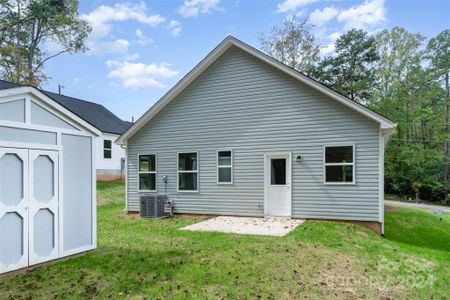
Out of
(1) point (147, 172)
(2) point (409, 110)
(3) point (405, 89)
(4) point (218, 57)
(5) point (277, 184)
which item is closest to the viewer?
(5) point (277, 184)

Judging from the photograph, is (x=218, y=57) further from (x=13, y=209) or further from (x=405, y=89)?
(x=405, y=89)

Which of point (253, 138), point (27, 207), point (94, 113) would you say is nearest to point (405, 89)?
point (253, 138)

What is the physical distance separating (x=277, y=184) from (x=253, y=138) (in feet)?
5.66

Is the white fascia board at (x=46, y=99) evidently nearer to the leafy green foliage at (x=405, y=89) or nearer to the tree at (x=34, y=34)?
the tree at (x=34, y=34)

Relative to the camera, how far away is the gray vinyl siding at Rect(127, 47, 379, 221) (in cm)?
948

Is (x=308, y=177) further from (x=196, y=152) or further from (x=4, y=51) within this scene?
(x=4, y=51)

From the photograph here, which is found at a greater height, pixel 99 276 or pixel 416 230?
pixel 99 276

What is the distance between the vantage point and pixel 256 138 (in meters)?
10.8

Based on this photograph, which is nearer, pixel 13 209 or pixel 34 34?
pixel 13 209

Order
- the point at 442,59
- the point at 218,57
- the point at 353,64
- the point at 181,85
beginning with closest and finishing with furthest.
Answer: the point at 218,57 → the point at 181,85 → the point at 442,59 → the point at 353,64

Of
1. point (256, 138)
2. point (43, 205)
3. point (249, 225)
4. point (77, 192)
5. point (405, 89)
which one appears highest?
point (405, 89)

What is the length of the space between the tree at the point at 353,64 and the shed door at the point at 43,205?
26684 millimetres

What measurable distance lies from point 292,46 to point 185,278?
22.7 m

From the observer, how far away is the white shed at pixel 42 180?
5.16m
